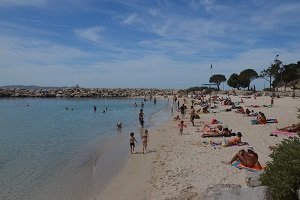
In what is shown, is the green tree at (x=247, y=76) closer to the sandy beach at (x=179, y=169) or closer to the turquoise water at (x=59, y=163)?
the turquoise water at (x=59, y=163)

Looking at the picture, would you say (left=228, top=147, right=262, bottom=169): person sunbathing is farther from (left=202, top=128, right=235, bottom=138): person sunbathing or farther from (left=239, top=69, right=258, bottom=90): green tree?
(left=239, top=69, right=258, bottom=90): green tree

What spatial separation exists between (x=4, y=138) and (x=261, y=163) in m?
23.0

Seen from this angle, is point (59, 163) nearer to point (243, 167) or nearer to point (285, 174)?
point (243, 167)

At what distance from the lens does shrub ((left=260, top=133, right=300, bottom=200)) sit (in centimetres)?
771

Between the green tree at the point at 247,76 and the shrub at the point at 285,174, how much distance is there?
304ft

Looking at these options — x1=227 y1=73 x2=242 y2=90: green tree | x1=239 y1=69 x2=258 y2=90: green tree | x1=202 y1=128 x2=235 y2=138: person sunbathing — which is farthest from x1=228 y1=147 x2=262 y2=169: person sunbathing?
x1=227 y1=73 x2=242 y2=90: green tree

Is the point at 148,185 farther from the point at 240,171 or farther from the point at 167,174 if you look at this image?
the point at 240,171

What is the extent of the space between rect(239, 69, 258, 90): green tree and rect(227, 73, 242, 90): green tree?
1547mm

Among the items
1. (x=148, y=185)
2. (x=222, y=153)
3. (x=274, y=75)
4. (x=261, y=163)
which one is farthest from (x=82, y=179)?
(x=274, y=75)

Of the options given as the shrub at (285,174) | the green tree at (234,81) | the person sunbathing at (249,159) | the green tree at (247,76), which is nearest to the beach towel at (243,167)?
the person sunbathing at (249,159)

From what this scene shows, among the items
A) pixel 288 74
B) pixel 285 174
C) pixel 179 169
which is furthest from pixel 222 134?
pixel 288 74

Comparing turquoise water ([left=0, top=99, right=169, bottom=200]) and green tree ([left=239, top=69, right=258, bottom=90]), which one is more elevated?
green tree ([left=239, top=69, right=258, bottom=90])

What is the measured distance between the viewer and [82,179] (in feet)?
51.3

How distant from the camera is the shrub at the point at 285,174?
7711mm
